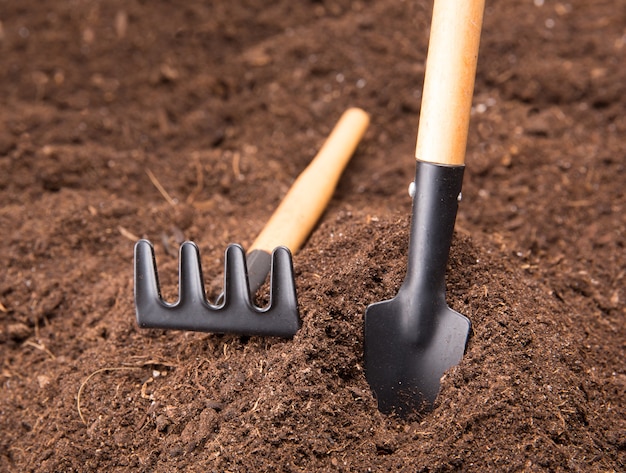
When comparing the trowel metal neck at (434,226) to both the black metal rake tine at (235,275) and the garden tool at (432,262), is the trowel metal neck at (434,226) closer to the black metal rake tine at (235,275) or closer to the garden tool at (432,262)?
the garden tool at (432,262)

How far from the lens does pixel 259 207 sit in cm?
232

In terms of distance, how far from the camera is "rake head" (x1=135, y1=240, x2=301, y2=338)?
159 cm

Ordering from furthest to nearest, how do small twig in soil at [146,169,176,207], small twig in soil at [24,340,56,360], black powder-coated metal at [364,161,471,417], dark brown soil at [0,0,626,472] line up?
1. small twig in soil at [146,169,176,207]
2. small twig in soil at [24,340,56,360]
3. black powder-coated metal at [364,161,471,417]
4. dark brown soil at [0,0,626,472]

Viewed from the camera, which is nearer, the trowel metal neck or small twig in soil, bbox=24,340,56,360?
the trowel metal neck

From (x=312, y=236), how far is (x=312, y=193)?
0.18 m

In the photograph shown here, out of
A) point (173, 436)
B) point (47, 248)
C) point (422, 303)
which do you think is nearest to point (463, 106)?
point (422, 303)

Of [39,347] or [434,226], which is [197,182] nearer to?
[39,347]

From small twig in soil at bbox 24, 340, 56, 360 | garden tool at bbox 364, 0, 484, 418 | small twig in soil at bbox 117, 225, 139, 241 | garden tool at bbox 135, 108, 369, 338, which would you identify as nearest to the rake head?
garden tool at bbox 135, 108, 369, 338

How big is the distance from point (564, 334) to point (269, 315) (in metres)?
0.77

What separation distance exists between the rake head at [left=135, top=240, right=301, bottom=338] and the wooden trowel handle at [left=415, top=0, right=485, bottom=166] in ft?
1.56

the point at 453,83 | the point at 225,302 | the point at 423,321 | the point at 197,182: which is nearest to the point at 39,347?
the point at 225,302

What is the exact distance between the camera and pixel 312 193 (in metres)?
2.05

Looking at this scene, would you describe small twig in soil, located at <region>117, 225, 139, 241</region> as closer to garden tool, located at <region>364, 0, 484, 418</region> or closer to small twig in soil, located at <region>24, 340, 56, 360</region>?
small twig in soil, located at <region>24, 340, 56, 360</region>

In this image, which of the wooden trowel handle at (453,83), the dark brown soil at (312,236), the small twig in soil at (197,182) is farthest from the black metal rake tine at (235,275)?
the small twig in soil at (197,182)
